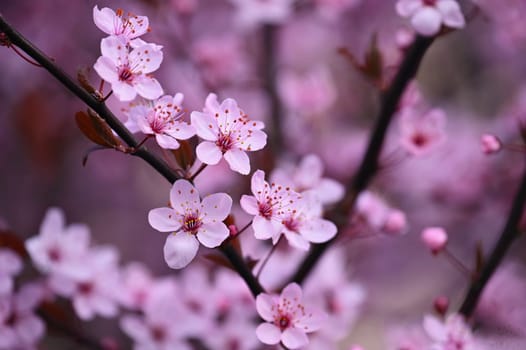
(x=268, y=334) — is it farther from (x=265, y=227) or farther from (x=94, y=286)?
(x=94, y=286)

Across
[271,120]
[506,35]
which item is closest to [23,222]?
[271,120]

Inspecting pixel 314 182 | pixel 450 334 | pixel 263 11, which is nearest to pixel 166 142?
pixel 314 182

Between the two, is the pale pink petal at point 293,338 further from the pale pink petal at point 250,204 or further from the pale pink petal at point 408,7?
the pale pink petal at point 408,7

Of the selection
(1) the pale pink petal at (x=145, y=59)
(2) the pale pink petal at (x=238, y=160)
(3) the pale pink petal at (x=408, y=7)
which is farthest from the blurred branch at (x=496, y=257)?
(1) the pale pink petal at (x=145, y=59)

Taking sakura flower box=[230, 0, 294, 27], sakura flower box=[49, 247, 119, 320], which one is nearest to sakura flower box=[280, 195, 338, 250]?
sakura flower box=[49, 247, 119, 320]

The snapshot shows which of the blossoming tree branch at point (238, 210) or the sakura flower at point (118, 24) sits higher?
the sakura flower at point (118, 24)
